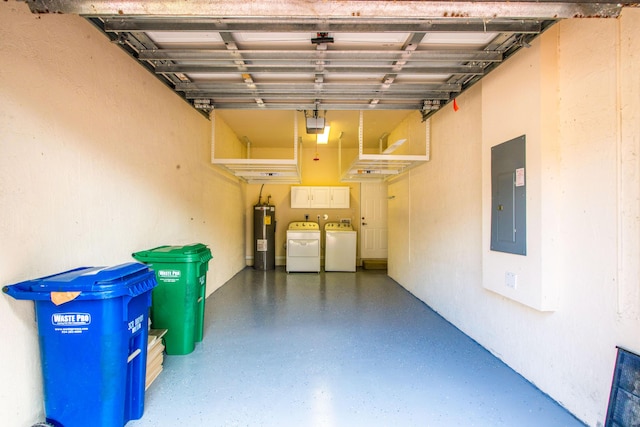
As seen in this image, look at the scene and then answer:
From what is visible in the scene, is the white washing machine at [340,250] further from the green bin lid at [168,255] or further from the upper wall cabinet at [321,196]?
the green bin lid at [168,255]

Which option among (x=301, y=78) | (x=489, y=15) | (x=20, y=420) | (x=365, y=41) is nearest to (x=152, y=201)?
(x=20, y=420)

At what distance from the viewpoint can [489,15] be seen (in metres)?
1.33

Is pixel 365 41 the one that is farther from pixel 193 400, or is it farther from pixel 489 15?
pixel 193 400

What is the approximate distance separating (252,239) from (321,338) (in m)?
4.21

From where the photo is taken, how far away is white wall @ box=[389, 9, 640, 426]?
56.6 inches

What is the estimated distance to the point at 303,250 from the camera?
5.87 metres

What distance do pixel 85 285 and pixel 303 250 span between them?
4.62m

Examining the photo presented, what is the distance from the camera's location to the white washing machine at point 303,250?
5.86m

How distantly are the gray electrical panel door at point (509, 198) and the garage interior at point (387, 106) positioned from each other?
75mm

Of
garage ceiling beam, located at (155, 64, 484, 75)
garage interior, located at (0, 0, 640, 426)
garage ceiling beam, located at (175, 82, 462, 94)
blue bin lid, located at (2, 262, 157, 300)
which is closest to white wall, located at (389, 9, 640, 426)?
garage interior, located at (0, 0, 640, 426)

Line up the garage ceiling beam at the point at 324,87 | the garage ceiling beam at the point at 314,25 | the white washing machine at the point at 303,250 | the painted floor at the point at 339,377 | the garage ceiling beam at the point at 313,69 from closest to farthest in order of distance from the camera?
1. the painted floor at the point at 339,377
2. the garage ceiling beam at the point at 314,25
3. the garage ceiling beam at the point at 313,69
4. the garage ceiling beam at the point at 324,87
5. the white washing machine at the point at 303,250

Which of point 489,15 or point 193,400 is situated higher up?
point 489,15

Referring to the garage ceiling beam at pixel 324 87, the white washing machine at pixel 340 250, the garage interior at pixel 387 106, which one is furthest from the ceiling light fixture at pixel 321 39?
the white washing machine at pixel 340 250

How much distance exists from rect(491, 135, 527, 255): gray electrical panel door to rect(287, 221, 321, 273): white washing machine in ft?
13.0
